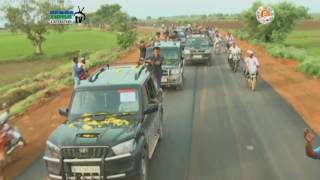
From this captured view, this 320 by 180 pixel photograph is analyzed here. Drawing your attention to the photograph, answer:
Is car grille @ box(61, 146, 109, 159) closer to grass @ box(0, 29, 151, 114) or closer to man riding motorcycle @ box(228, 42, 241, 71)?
grass @ box(0, 29, 151, 114)

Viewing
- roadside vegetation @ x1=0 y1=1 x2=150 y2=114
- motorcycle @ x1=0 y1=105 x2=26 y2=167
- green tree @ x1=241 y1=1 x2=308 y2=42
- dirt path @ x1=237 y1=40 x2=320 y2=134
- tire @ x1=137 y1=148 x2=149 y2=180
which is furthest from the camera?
green tree @ x1=241 y1=1 x2=308 y2=42

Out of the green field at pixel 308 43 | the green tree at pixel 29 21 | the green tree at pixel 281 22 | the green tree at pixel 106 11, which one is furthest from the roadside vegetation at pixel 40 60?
the green tree at pixel 106 11

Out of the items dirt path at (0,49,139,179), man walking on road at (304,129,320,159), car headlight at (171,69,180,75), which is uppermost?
man walking on road at (304,129,320,159)

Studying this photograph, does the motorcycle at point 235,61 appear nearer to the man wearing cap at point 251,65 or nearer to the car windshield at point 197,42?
→ the car windshield at point 197,42

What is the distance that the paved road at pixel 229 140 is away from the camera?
10.9 meters

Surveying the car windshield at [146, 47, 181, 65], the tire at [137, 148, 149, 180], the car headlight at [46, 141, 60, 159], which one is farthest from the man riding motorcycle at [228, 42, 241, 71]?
the car headlight at [46, 141, 60, 159]

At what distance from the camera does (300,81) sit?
2553cm

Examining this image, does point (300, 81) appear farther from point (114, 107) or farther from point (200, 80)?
point (114, 107)

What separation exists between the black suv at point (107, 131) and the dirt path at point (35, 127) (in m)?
2.24

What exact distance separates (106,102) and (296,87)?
14481 mm

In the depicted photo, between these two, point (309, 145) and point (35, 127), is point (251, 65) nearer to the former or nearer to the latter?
point (35, 127)

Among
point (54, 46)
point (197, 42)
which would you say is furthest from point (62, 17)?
point (197, 42)

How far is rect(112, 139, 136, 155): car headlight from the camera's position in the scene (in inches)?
366

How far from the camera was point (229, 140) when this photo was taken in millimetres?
13602
